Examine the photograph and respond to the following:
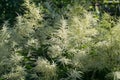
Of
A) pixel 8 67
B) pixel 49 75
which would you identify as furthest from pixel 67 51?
pixel 8 67

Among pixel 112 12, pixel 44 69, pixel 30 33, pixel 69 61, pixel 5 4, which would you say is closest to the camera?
pixel 44 69

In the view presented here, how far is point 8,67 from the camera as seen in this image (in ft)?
11.8

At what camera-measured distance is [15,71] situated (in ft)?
11.5

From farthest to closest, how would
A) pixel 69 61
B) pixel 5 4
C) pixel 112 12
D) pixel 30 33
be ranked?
pixel 112 12
pixel 5 4
pixel 30 33
pixel 69 61

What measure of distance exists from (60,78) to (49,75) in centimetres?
18

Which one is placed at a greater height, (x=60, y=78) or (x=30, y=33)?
(x=30, y=33)

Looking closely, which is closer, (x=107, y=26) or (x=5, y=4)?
(x=107, y=26)

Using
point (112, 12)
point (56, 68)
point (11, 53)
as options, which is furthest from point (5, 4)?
point (56, 68)

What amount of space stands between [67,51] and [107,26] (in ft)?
1.52

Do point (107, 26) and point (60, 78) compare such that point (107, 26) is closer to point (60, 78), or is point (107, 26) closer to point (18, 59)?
point (60, 78)

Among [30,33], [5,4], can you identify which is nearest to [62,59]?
[30,33]

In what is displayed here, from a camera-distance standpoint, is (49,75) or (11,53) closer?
(49,75)

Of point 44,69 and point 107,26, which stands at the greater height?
point 107,26

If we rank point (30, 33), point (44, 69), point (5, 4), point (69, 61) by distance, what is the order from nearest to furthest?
point (44, 69) < point (69, 61) < point (30, 33) < point (5, 4)
